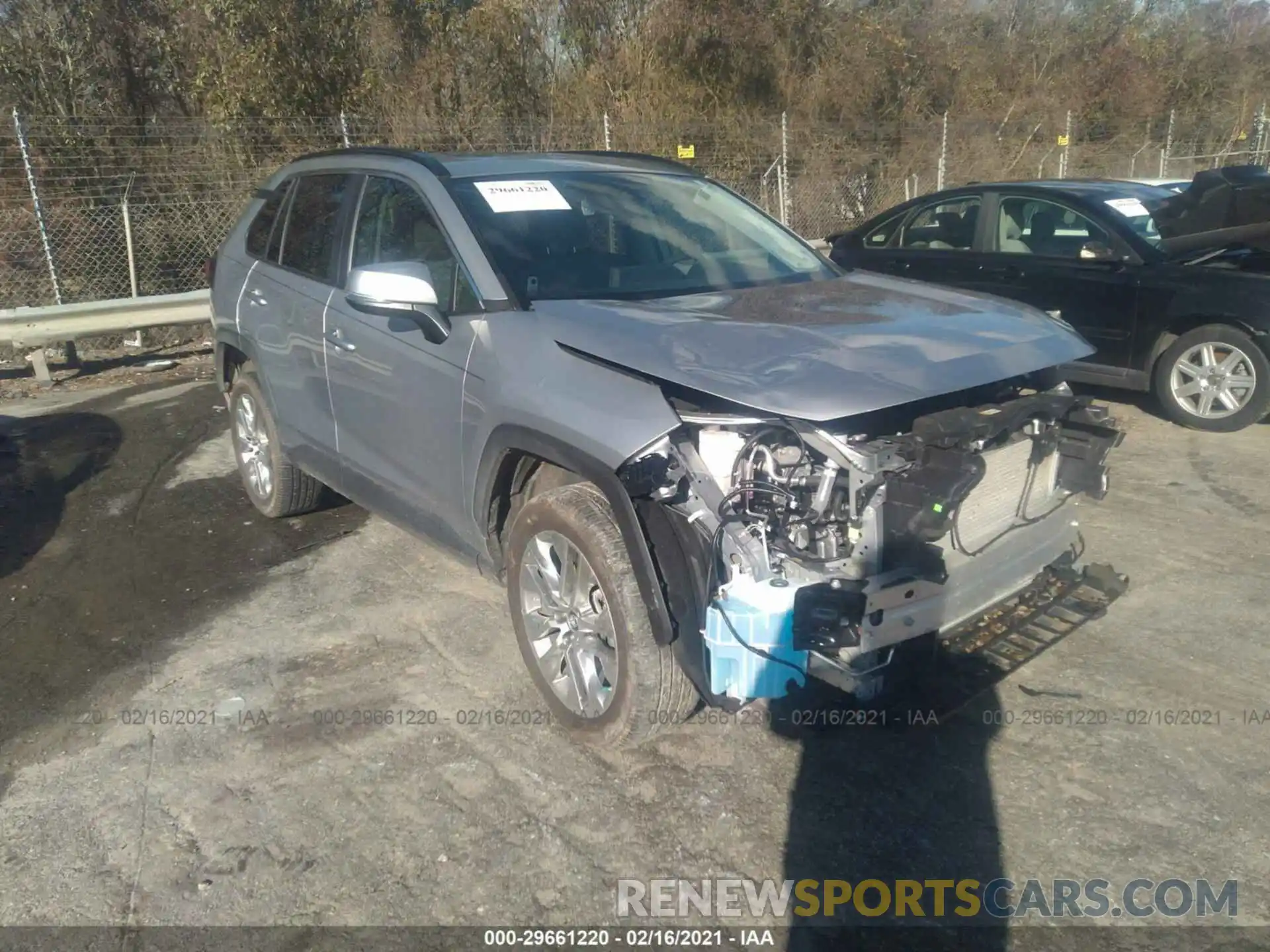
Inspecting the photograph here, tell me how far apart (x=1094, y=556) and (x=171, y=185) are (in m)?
11.0

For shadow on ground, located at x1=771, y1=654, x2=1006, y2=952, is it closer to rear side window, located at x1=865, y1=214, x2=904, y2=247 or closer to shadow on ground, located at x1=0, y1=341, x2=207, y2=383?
rear side window, located at x1=865, y1=214, x2=904, y2=247

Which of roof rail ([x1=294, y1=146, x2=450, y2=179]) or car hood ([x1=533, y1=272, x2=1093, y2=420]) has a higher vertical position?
roof rail ([x1=294, y1=146, x2=450, y2=179])

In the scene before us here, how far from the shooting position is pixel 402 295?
11.4 ft

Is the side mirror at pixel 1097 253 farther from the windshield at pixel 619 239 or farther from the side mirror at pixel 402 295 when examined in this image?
the side mirror at pixel 402 295

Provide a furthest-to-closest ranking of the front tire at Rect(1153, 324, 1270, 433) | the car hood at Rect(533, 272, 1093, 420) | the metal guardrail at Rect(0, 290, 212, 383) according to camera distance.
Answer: the metal guardrail at Rect(0, 290, 212, 383), the front tire at Rect(1153, 324, 1270, 433), the car hood at Rect(533, 272, 1093, 420)

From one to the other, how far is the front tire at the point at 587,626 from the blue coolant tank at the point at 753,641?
0.82 ft

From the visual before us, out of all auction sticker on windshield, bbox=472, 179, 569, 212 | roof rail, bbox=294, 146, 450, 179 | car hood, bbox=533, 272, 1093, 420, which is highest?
roof rail, bbox=294, 146, 450, 179

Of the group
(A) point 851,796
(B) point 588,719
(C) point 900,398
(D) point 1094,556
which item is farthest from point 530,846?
(D) point 1094,556

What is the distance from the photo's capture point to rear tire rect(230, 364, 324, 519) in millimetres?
5457

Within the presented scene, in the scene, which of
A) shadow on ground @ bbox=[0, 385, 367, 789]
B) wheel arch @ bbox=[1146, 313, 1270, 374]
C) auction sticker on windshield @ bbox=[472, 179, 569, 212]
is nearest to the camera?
auction sticker on windshield @ bbox=[472, 179, 569, 212]

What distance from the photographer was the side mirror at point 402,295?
11.4 feet

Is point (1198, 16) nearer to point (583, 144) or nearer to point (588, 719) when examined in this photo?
point (583, 144)

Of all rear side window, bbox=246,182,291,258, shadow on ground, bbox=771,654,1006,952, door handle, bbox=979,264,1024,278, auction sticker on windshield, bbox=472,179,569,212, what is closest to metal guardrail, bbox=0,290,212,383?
rear side window, bbox=246,182,291,258

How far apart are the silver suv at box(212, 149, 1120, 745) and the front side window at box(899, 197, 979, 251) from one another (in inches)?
154
